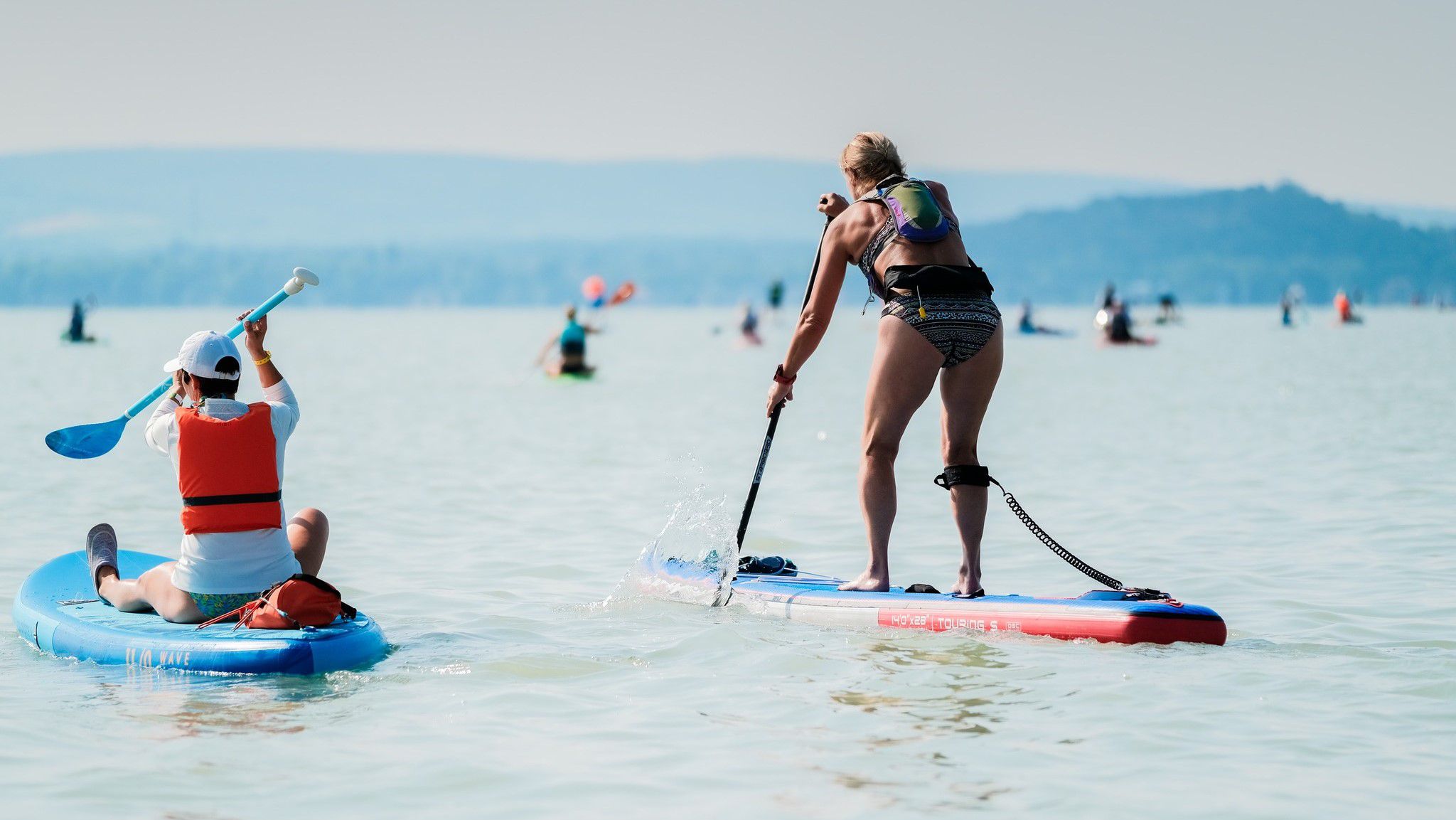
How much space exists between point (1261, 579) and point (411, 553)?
522 cm

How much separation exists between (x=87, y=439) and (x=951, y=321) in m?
4.25

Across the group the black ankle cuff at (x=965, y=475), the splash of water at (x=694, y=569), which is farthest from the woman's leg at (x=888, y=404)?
the splash of water at (x=694, y=569)

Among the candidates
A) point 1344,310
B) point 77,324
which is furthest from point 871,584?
point 1344,310

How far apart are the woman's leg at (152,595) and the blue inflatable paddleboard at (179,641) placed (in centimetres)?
5

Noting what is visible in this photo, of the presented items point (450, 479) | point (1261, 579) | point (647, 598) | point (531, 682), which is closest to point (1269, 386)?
point (450, 479)

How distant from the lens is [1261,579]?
27.7 feet

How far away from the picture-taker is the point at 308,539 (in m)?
6.70

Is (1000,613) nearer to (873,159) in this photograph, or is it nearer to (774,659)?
(774,659)

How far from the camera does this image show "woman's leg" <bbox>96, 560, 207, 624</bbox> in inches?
253

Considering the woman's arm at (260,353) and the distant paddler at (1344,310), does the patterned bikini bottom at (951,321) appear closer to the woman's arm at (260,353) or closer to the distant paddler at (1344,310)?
the woman's arm at (260,353)

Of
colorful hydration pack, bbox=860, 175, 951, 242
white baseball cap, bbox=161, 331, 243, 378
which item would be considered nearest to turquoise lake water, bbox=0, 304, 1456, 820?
white baseball cap, bbox=161, 331, 243, 378

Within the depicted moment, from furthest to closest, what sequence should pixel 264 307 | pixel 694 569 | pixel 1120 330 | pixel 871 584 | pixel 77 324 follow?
pixel 77 324
pixel 1120 330
pixel 694 569
pixel 871 584
pixel 264 307

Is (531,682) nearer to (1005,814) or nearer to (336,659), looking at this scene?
(336,659)

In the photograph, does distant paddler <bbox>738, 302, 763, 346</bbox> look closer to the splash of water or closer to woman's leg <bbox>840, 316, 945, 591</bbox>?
the splash of water
